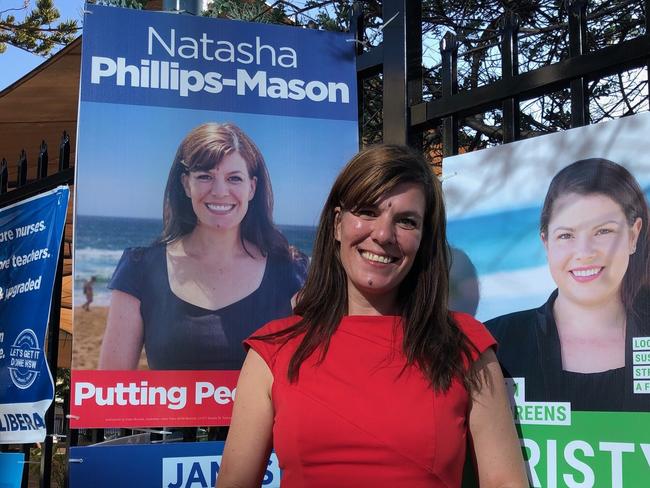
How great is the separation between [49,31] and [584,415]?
1186 cm

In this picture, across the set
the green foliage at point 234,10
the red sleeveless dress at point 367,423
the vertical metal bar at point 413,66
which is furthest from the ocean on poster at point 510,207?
the green foliage at point 234,10

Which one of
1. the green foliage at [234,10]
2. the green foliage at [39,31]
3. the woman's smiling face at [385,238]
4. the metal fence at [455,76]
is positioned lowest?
the woman's smiling face at [385,238]

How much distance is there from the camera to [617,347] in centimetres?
209

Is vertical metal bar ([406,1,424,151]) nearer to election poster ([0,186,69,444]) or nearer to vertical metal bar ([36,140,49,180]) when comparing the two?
election poster ([0,186,69,444])

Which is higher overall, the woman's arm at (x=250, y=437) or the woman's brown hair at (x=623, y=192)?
the woman's brown hair at (x=623, y=192)

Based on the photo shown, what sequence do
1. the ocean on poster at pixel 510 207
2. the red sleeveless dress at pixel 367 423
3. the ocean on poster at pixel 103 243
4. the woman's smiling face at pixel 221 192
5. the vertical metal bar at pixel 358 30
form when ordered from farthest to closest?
the vertical metal bar at pixel 358 30
the woman's smiling face at pixel 221 192
the ocean on poster at pixel 103 243
the ocean on poster at pixel 510 207
the red sleeveless dress at pixel 367 423

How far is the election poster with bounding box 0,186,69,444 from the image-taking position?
3879 mm

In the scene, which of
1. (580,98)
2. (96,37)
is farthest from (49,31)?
(580,98)

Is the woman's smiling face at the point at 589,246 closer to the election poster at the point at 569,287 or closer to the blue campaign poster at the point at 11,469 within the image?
the election poster at the point at 569,287

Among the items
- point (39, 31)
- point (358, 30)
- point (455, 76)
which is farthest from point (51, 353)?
point (39, 31)

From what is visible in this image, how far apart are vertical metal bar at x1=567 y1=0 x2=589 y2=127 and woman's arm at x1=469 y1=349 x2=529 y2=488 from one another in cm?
81

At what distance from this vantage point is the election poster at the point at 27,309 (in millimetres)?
3879

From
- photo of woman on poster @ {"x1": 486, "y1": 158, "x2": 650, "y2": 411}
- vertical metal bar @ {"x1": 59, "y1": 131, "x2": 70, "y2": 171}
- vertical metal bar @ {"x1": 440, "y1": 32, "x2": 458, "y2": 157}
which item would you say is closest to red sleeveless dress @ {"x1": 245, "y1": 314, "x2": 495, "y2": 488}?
photo of woman on poster @ {"x1": 486, "y1": 158, "x2": 650, "y2": 411}

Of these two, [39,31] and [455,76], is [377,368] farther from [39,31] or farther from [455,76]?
[39,31]
